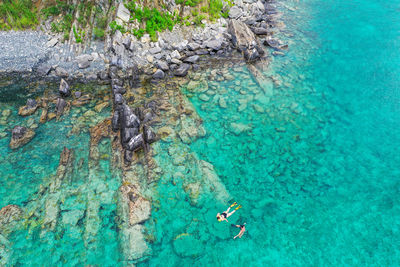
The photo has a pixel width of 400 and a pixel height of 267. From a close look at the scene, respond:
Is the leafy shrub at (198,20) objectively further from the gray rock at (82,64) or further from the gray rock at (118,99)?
the gray rock at (118,99)

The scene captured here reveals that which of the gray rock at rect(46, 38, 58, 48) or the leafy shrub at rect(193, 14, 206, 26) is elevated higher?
the leafy shrub at rect(193, 14, 206, 26)

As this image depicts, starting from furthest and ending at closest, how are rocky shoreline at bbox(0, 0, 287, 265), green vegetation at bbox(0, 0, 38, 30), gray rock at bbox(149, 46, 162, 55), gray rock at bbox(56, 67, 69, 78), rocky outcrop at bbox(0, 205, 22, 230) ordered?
green vegetation at bbox(0, 0, 38, 30) → gray rock at bbox(149, 46, 162, 55) → gray rock at bbox(56, 67, 69, 78) → rocky shoreline at bbox(0, 0, 287, 265) → rocky outcrop at bbox(0, 205, 22, 230)

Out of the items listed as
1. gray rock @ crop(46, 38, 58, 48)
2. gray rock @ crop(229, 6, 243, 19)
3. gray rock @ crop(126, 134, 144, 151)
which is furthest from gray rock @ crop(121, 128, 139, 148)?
gray rock @ crop(229, 6, 243, 19)

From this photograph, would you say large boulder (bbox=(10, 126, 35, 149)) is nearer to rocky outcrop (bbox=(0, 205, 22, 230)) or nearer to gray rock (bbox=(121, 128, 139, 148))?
rocky outcrop (bbox=(0, 205, 22, 230))

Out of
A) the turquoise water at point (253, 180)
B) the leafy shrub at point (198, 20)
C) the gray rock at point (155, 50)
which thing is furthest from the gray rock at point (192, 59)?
the leafy shrub at point (198, 20)

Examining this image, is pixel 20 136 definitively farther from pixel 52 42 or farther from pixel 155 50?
pixel 155 50

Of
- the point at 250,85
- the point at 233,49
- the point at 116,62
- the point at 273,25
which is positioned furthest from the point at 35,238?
the point at 273,25

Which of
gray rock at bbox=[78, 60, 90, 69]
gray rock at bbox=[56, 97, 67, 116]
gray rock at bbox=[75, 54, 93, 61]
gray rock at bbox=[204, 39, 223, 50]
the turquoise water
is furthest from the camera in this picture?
gray rock at bbox=[204, 39, 223, 50]

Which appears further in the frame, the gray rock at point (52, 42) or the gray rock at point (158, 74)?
the gray rock at point (52, 42)
